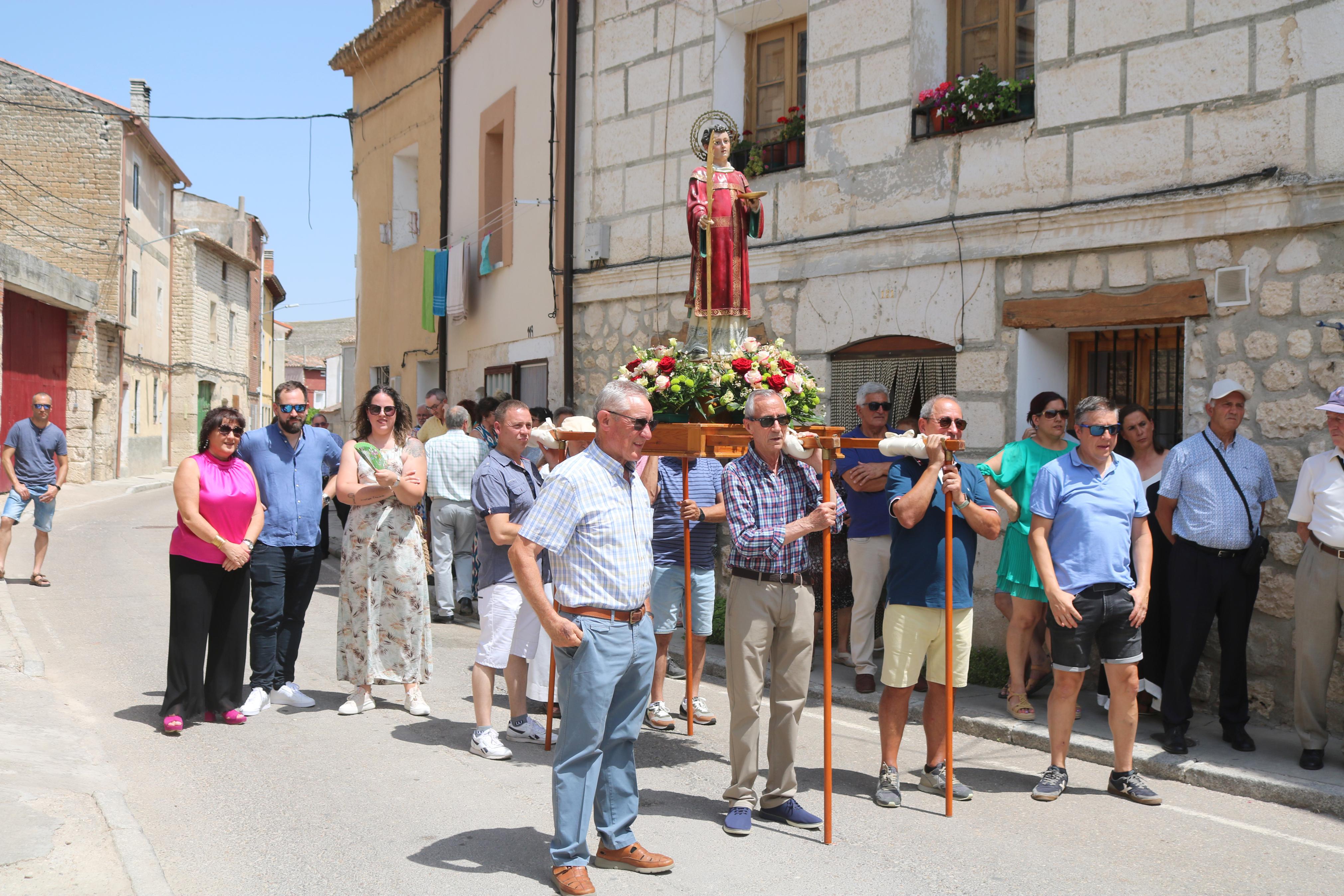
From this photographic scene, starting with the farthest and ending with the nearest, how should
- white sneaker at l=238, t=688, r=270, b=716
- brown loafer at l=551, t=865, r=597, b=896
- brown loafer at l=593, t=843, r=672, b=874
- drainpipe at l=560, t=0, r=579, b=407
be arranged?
drainpipe at l=560, t=0, r=579, b=407
white sneaker at l=238, t=688, r=270, b=716
brown loafer at l=593, t=843, r=672, b=874
brown loafer at l=551, t=865, r=597, b=896

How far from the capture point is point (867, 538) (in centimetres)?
794

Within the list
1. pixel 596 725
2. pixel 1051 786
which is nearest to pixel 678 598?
pixel 1051 786

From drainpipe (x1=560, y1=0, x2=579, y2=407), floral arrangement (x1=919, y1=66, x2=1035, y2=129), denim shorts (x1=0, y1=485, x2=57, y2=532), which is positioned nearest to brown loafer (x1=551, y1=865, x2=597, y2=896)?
floral arrangement (x1=919, y1=66, x2=1035, y2=129)

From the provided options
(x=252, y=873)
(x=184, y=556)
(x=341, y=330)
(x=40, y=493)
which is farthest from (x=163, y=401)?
(x=341, y=330)

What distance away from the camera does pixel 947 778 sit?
5078 millimetres

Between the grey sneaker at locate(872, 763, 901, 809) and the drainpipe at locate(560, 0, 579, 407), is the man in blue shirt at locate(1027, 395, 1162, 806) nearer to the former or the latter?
the grey sneaker at locate(872, 763, 901, 809)

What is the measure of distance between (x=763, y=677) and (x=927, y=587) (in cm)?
95

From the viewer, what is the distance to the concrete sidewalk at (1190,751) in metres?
5.54

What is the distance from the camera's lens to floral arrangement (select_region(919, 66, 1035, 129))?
8.30m

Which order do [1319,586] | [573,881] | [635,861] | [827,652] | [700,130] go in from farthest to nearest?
[700,130] < [1319,586] < [827,652] < [635,861] < [573,881]

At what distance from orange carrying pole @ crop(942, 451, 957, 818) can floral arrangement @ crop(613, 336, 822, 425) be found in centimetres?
111

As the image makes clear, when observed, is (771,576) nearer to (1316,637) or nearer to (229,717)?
(1316,637)

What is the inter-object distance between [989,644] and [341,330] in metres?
76.2

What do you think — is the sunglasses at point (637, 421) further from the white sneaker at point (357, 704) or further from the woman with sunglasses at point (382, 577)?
the white sneaker at point (357, 704)
